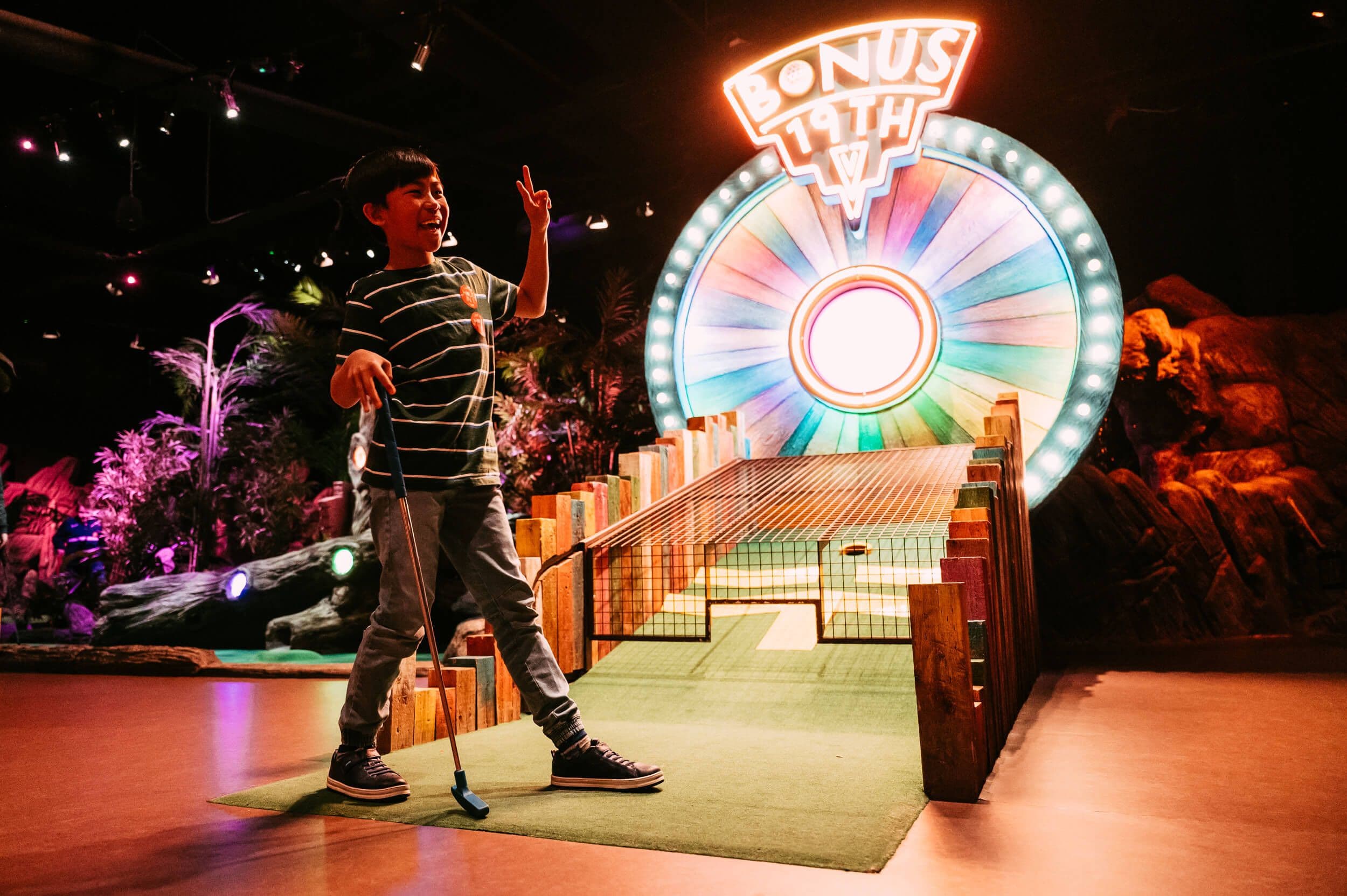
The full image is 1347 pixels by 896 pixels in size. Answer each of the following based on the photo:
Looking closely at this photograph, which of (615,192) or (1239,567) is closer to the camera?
(1239,567)

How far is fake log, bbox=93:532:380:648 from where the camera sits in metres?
8.48

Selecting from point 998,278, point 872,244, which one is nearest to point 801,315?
point 872,244

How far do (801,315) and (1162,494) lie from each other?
2794mm

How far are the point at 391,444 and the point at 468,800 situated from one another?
0.86m

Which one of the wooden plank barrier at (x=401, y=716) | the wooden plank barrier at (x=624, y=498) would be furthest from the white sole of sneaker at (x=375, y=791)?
the wooden plank barrier at (x=624, y=498)

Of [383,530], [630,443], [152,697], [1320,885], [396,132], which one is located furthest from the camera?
[396,132]

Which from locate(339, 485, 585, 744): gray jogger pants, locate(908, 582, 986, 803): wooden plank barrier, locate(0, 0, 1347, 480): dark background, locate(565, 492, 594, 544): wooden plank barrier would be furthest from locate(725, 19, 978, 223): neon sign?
locate(339, 485, 585, 744): gray jogger pants

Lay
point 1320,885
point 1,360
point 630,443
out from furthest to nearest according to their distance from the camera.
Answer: point 630,443 < point 1,360 < point 1320,885

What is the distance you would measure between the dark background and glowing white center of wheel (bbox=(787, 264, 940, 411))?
2.52 meters

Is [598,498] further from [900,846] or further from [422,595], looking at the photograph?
[900,846]

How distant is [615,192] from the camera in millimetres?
9188

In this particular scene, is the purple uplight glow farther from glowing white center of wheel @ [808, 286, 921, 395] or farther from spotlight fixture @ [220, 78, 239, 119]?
glowing white center of wheel @ [808, 286, 921, 395]

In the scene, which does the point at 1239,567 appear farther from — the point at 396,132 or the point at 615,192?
the point at 396,132

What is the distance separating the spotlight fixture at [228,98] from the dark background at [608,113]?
10cm
